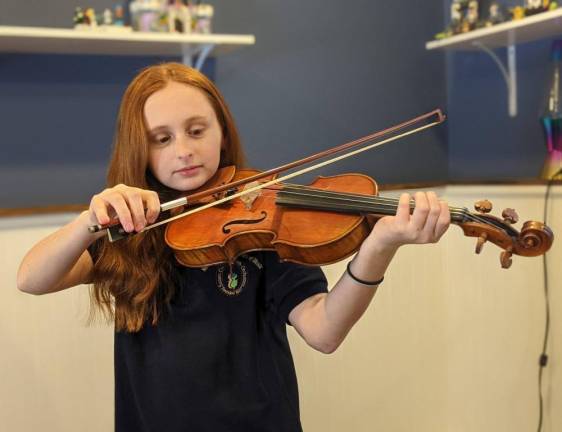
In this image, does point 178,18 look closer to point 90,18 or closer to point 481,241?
point 90,18

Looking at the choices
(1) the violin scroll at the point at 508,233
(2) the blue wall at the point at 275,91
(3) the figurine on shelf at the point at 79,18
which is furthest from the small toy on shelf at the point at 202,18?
(1) the violin scroll at the point at 508,233

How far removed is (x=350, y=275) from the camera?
1085 mm

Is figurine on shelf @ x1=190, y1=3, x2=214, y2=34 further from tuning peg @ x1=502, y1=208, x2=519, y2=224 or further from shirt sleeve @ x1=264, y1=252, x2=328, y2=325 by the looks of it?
tuning peg @ x1=502, y1=208, x2=519, y2=224

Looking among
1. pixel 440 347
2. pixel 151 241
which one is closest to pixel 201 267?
pixel 151 241

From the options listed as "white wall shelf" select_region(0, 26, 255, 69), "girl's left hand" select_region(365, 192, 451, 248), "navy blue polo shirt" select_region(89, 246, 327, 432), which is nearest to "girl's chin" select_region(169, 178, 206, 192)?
"navy blue polo shirt" select_region(89, 246, 327, 432)

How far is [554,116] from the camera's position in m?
1.99

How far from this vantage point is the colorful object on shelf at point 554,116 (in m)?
1.98

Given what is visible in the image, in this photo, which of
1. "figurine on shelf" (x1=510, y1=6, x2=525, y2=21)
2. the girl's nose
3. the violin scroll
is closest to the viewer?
the violin scroll

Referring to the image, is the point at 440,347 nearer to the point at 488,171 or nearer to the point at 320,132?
the point at 488,171

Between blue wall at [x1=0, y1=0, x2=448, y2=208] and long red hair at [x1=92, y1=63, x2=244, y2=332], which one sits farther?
blue wall at [x1=0, y1=0, x2=448, y2=208]

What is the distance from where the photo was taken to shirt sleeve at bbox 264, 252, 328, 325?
3.82ft

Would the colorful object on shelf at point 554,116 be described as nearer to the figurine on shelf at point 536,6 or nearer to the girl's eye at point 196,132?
the figurine on shelf at point 536,6

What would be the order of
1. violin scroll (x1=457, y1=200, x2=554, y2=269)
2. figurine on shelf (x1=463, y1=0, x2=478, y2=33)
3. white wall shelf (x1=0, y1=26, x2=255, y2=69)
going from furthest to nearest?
1. figurine on shelf (x1=463, y1=0, x2=478, y2=33)
2. white wall shelf (x1=0, y1=26, x2=255, y2=69)
3. violin scroll (x1=457, y1=200, x2=554, y2=269)

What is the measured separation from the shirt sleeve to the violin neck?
0.11 meters
